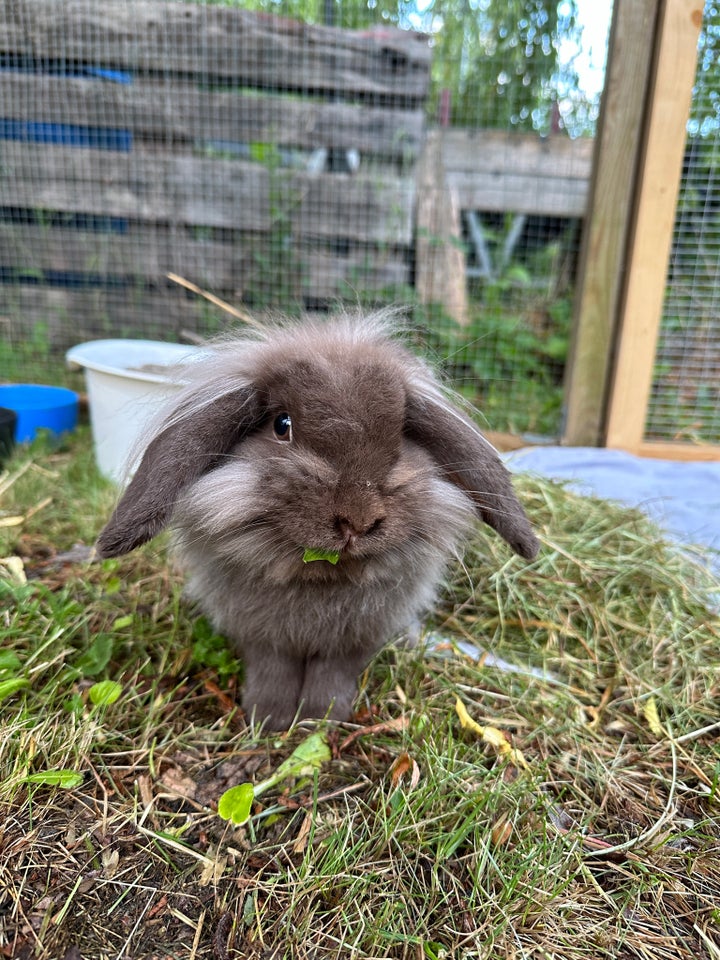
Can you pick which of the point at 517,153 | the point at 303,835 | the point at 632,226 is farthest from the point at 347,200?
the point at 303,835

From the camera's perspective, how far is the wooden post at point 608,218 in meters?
2.86

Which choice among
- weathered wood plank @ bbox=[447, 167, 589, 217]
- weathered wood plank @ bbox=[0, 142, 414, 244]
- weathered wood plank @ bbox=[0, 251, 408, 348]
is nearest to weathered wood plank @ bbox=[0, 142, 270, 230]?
weathered wood plank @ bbox=[0, 142, 414, 244]

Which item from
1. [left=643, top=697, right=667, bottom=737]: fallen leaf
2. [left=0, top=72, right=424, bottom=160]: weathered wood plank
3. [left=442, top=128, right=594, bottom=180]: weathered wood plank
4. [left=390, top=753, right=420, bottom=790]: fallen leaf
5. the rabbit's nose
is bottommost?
[left=643, top=697, right=667, bottom=737]: fallen leaf

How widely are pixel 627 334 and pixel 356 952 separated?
2.82m

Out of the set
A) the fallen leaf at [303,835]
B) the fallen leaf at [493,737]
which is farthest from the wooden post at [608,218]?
the fallen leaf at [303,835]

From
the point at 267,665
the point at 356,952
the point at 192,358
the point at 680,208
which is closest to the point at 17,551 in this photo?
the point at 192,358

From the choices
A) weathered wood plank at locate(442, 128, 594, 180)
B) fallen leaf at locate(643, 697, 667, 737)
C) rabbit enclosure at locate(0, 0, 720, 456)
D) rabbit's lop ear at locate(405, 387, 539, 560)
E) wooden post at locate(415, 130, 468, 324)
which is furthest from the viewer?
wooden post at locate(415, 130, 468, 324)

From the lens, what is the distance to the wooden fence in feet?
10.8

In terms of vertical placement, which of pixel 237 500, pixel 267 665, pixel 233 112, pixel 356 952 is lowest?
pixel 356 952

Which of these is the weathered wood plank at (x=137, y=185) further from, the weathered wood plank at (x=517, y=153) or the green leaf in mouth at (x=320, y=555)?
the green leaf in mouth at (x=320, y=555)

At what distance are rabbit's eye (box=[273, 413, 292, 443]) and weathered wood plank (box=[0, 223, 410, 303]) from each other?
2409 mm

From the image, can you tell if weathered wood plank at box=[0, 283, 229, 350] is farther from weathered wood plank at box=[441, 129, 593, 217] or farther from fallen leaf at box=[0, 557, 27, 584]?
A: fallen leaf at box=[0, 557, 27, 584]

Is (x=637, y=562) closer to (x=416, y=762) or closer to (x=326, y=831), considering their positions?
(x=416, y=762)

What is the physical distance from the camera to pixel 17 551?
2119 millimetres
